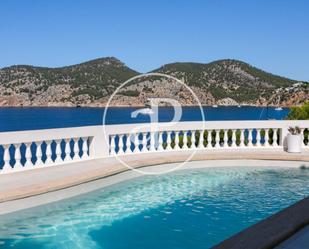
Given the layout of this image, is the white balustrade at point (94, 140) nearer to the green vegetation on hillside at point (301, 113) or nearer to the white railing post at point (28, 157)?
the white railing post at point (28, 157)

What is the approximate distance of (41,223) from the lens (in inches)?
229

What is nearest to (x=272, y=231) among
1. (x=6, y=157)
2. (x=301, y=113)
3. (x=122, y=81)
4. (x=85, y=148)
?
(x=6, y=157)

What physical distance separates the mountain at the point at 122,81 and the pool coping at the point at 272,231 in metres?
92.7

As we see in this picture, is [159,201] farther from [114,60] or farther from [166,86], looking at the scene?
[114,60]

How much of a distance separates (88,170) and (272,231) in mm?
5169

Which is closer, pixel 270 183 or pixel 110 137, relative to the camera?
pixel 270 183

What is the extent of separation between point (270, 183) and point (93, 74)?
346 ft

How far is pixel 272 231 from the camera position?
11.3 feet

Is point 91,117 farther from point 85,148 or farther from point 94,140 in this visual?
point 85,148

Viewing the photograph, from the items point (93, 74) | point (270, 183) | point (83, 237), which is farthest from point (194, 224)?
point (93, 74)

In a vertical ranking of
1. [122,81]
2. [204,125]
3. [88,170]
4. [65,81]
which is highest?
[65,81]

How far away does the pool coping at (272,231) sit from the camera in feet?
10.2

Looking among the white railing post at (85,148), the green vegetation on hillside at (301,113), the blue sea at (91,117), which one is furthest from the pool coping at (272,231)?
the blue sea at (91,117)

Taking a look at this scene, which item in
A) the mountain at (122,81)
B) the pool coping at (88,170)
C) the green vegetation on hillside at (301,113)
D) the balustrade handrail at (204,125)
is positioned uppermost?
the mountain at (122,81)
